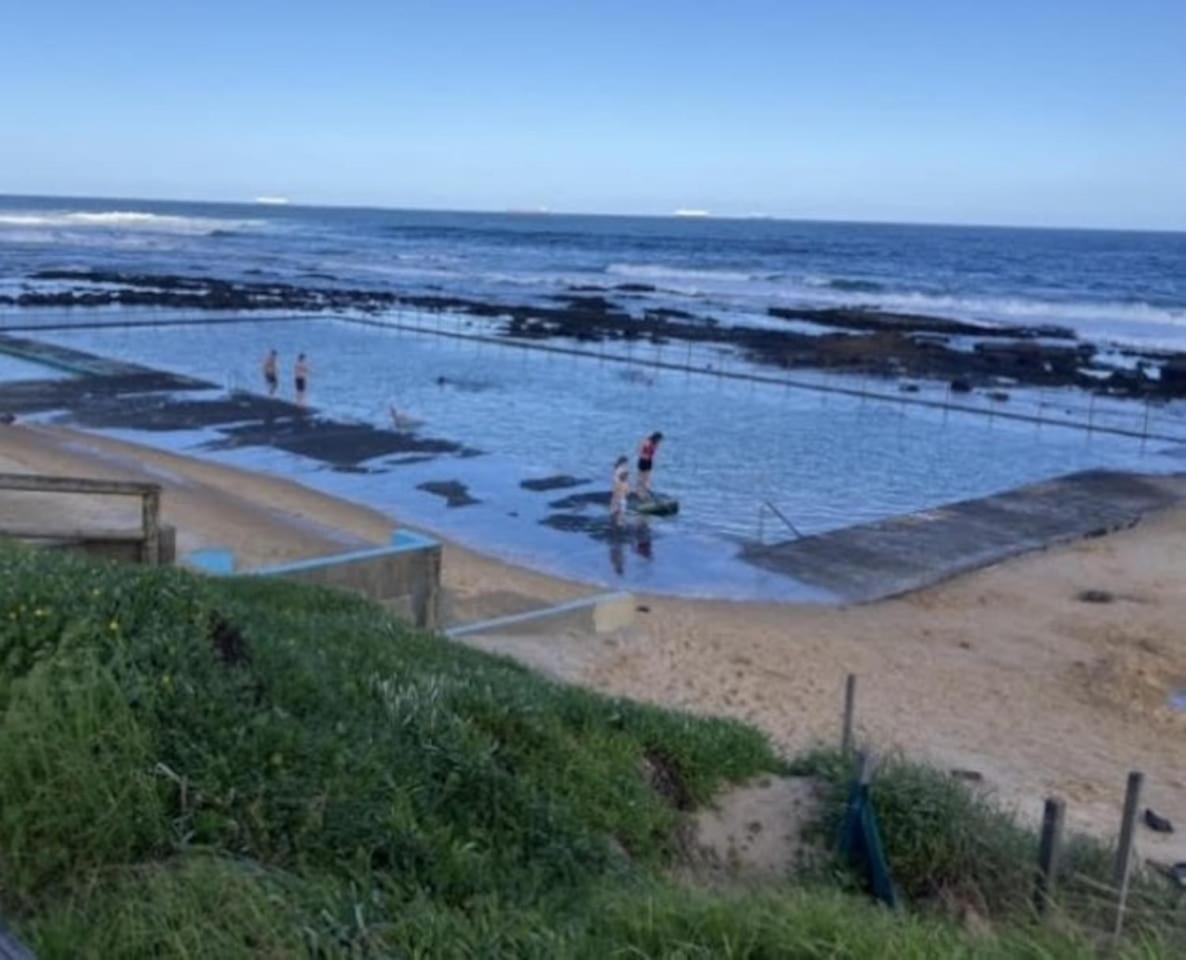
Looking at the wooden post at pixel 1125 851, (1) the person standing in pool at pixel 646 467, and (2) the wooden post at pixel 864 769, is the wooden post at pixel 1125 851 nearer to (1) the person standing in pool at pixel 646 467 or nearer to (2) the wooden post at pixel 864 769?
(2) the wooden post at pixel 864 769

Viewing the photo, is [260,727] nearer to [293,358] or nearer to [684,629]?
[684,629]

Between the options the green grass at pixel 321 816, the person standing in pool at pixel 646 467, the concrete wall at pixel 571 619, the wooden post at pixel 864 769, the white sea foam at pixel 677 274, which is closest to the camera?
the green grass at pixel 321 816

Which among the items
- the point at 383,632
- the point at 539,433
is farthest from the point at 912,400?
the point at 383,632

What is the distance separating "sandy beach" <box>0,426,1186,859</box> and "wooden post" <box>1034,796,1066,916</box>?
124 inches

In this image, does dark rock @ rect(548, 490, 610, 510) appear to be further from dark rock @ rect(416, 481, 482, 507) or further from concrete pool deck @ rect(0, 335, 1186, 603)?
dark rock @ rect(416, 481, 482, 507)

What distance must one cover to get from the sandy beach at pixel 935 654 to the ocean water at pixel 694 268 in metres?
A: 36.9

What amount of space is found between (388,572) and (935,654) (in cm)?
570

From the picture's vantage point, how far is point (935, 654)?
43.9 ft

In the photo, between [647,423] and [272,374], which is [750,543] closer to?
[647,423]

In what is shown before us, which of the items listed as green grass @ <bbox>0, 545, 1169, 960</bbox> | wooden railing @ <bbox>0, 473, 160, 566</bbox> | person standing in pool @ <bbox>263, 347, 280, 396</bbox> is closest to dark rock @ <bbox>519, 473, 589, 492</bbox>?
person standing in pool @ <bbox>263, 347, 280, 396</bbox>

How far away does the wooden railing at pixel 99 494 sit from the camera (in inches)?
362

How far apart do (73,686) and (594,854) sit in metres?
2.03

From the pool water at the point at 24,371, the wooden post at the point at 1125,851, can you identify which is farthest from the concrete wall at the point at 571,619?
the pool water at the point at 24,371

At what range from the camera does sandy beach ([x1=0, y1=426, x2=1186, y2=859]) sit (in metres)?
10.6
